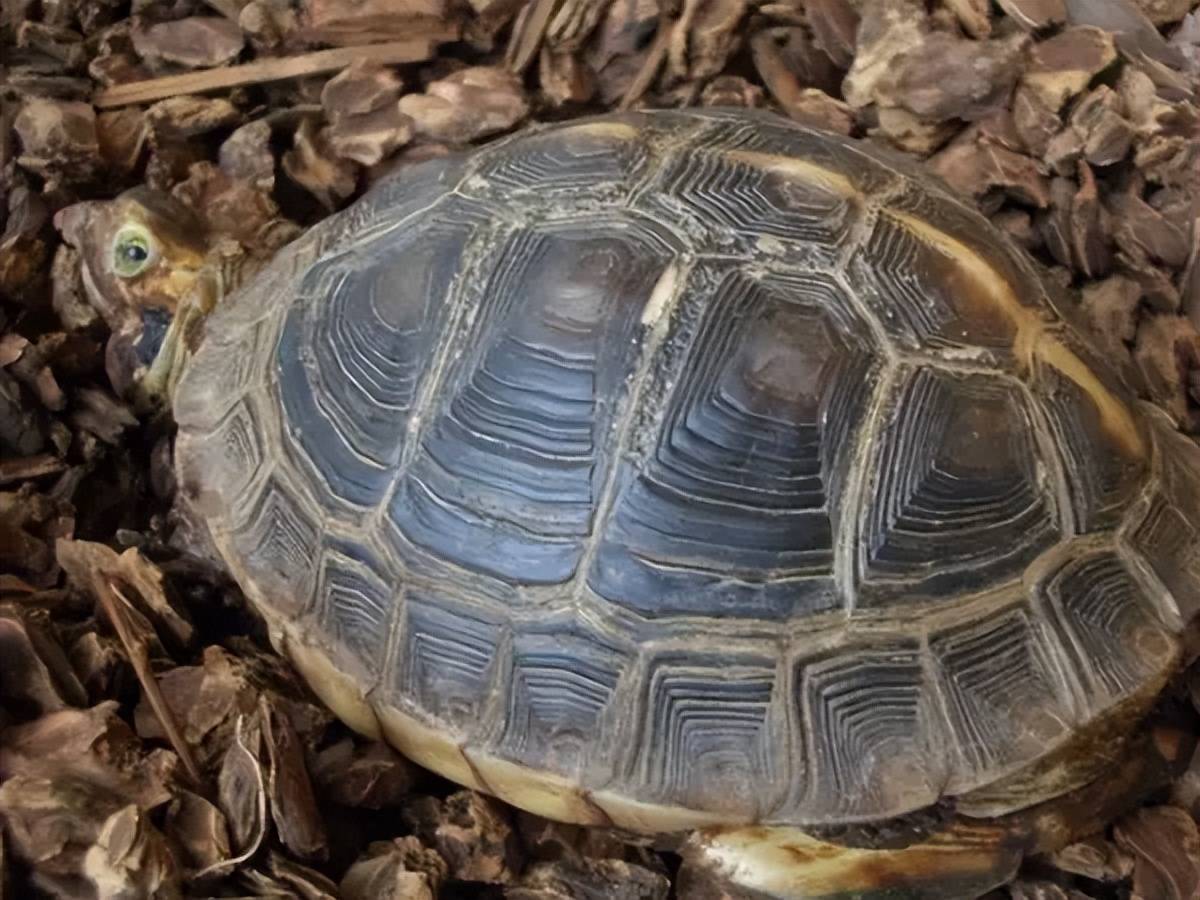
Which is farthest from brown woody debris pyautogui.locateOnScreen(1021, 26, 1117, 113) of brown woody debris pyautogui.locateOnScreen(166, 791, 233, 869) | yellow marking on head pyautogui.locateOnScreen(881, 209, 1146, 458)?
brown woody debris pyautogui.locateOnScreen(166, 791, 233, 869)

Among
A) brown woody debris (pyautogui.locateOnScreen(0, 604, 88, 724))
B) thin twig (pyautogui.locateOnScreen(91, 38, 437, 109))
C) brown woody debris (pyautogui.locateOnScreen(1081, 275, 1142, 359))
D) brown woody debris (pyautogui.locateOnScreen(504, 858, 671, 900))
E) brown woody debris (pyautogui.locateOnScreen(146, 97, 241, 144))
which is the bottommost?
brown woody debris (pyautogui.locateOnScreen(504, 858, 671, 900))

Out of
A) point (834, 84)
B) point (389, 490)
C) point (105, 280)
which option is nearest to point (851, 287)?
point (389, 490)

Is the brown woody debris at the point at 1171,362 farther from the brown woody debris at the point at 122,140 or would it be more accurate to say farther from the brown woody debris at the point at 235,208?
the brown woody debris at the point at 122,140

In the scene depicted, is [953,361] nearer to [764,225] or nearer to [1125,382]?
[764,225]

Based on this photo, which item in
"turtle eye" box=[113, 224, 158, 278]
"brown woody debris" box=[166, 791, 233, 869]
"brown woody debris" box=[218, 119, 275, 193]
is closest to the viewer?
"brown woody debris" box=[166, 791, 233, 869]

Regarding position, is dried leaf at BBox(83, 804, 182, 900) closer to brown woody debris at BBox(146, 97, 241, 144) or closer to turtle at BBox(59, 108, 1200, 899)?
turtle at BBox(59, 108, 1200, 899)

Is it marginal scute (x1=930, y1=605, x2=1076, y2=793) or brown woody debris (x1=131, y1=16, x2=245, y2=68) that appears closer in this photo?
marginal scute (x1=930, y1=605, x2=1076, y2=793)

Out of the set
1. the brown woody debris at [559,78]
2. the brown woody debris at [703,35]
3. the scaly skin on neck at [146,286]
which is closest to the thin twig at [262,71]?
the brown woody debris at [559,78]

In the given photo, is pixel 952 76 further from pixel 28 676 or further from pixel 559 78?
pixel 28 676
